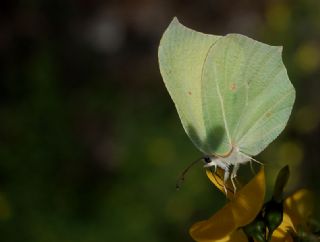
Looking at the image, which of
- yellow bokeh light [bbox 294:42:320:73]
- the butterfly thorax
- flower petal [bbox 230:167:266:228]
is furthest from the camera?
yellow bokeh light [bbox 294:42:320:73]

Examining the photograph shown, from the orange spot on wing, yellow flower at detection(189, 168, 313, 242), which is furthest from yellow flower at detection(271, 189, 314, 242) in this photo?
the orange spot on wing

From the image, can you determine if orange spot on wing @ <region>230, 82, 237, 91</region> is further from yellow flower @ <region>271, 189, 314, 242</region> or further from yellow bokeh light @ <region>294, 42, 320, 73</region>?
yellow bokeh light @ <region>294, 42, 320, 73</region>

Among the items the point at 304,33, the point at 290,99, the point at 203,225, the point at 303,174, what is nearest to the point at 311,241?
the point at 203,225

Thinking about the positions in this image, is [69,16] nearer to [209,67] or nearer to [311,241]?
[209,67]

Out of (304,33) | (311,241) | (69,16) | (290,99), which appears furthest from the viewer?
(69,16)

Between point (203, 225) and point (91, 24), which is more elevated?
point (203, 225)

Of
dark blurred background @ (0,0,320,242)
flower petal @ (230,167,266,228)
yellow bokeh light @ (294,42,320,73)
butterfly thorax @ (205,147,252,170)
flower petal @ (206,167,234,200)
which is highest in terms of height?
flower petal @ (230,167,266,228)
